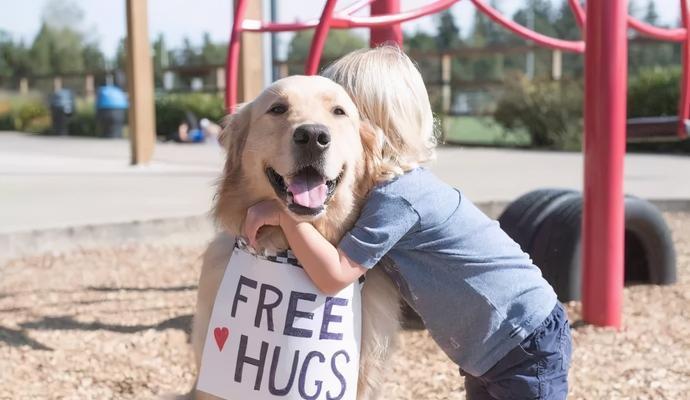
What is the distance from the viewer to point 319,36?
3291 mm

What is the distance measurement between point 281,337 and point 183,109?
2238cm

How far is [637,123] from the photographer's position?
14.8 ft

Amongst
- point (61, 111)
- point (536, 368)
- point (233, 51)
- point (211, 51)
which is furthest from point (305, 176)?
point (211, 51)

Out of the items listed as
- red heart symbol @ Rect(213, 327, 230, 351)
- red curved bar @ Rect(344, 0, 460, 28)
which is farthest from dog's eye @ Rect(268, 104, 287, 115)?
red curved bar @ Rect(344, 0, 460, 28)

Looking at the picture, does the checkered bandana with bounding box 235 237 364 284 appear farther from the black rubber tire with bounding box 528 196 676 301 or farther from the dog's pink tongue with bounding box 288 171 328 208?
the black rubber tire with bounding box 528 196 676 301

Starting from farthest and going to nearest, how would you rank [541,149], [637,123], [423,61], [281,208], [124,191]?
[423,61] → [541,149] → [124,191] → [637,123] → [281,208]

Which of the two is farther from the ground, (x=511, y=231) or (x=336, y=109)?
(x=336, y=109)

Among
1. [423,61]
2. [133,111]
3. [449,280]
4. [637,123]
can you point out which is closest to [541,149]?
[423,61]

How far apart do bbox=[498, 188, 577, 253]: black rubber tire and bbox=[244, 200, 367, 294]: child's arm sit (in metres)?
2.34

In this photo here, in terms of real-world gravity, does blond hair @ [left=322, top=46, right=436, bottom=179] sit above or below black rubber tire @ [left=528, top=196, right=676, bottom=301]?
above

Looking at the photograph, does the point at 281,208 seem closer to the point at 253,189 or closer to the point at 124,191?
the point at 253,189

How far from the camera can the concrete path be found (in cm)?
780

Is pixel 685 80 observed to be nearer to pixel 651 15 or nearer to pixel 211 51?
pixel 651 15

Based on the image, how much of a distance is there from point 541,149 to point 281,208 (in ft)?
51.7
